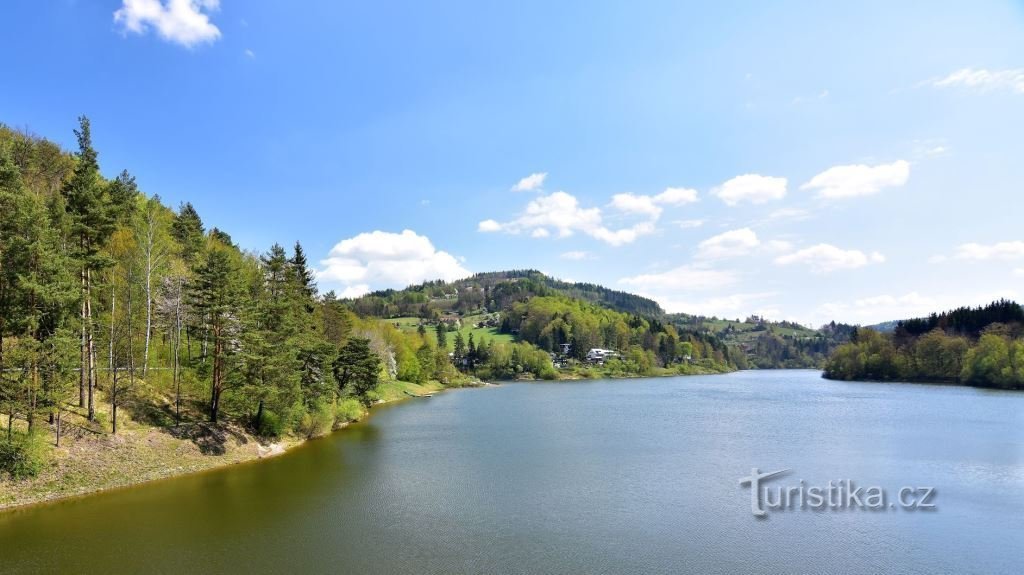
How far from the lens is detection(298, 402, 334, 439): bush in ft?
141

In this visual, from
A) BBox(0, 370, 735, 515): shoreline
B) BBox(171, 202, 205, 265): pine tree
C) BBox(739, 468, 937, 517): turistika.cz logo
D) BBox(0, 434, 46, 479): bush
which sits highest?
BBox(171, 202, 205, 265): pine tree

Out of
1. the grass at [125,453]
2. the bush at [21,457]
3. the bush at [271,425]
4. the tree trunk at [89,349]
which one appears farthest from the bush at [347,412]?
the bush at [21,457]

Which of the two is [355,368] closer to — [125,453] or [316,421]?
[316,421]

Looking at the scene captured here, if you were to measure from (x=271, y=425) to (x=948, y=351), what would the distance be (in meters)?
124

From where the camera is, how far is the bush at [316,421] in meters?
43.0

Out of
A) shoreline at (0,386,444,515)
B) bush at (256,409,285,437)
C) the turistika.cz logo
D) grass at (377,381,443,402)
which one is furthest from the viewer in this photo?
grass at (377,381,443,402)

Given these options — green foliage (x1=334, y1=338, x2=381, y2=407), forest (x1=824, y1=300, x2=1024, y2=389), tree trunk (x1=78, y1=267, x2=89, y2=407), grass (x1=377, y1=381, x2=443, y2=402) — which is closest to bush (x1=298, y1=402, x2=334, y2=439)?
green foliage (x1=334, y1=338, x2=381, y2=407)

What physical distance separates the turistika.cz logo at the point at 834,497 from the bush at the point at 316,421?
32.6m

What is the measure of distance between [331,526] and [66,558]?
8.63 metres

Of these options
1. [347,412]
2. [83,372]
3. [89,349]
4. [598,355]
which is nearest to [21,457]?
[89,349]

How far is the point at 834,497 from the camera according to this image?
25031mm

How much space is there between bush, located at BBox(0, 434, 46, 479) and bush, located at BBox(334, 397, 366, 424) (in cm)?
2681

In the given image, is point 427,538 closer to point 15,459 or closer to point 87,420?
point 15,459

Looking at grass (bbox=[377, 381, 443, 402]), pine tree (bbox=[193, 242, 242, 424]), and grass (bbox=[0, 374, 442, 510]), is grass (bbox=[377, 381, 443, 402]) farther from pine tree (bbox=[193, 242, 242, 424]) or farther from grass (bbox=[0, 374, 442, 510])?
grass (bbox=[0, 374, 442, 510])
